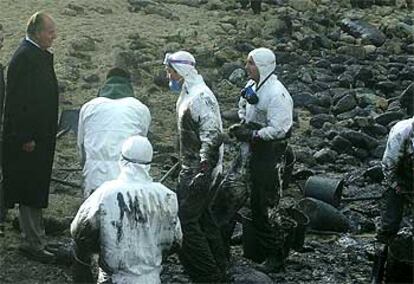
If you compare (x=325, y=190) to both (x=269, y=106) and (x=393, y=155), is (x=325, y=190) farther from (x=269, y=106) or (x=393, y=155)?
(x=393, y=155)

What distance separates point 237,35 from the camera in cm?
1884

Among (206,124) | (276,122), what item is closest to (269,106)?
(276,122)

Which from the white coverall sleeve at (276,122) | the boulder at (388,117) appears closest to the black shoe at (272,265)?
the white coverall sleeve at (276,122)

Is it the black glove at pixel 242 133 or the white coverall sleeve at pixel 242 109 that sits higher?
the white coverall sleeve at pixel 242 109

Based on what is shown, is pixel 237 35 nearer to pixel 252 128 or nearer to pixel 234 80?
pixel 234 80

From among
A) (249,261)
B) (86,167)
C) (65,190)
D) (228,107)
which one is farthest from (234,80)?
(86,167)

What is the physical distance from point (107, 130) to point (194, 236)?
1135 millimetres

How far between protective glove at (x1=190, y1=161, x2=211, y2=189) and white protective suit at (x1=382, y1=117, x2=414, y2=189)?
1416 millimetres

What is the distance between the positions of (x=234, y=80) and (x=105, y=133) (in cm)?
868

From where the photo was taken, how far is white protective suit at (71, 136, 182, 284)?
608 cm

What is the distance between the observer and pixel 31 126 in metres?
8.35

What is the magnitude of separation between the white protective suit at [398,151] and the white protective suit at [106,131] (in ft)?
6.39

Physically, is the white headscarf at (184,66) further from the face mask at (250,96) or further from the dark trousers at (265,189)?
the dark trousers at (265,189)

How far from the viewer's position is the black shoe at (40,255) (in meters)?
8.48
